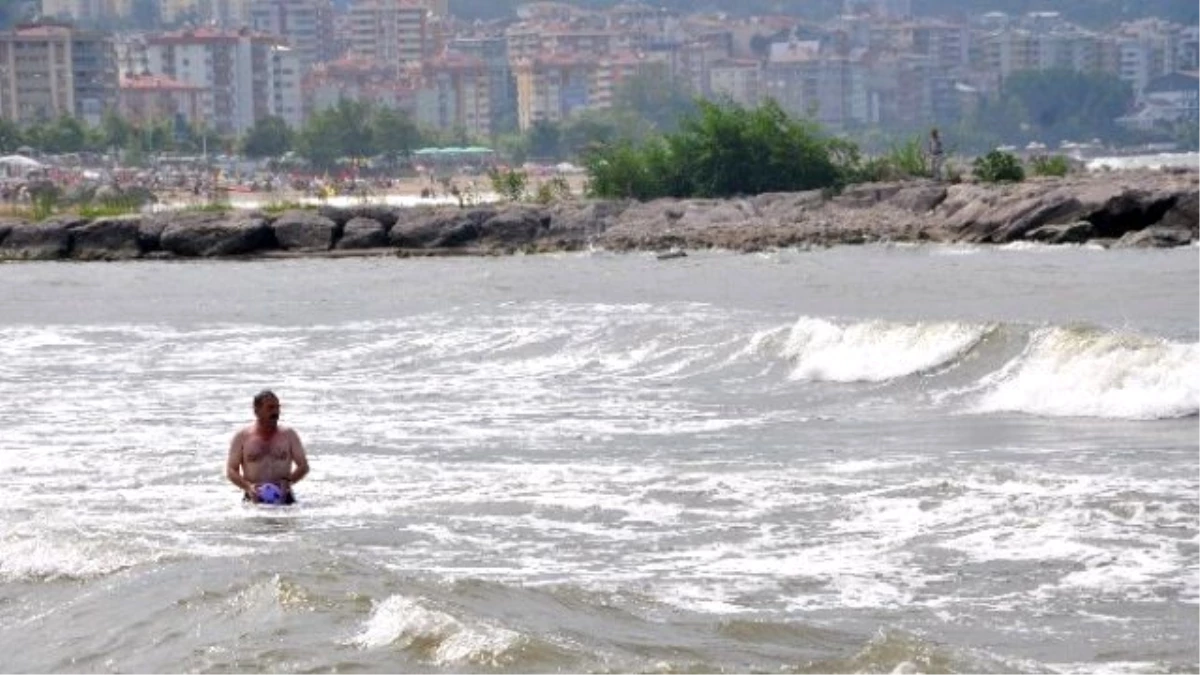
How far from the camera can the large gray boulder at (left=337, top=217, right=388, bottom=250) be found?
63.7 m

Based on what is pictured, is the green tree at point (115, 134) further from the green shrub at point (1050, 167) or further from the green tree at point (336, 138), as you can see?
the green shrub at point (1050, 167)

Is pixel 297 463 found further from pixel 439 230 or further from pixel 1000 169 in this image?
pixel 1000 169

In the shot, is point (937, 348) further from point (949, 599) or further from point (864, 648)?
point (864, 648)

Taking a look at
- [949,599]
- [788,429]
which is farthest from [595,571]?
[788,429]

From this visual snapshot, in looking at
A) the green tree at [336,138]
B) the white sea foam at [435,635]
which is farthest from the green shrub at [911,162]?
the green tree at [336,138]

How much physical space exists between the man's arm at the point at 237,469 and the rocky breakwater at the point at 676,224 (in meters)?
35.1

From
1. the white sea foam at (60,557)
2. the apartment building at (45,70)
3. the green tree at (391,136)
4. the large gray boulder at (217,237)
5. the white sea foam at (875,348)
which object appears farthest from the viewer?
the apartment building at (45,70)

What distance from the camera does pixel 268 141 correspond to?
146500mm

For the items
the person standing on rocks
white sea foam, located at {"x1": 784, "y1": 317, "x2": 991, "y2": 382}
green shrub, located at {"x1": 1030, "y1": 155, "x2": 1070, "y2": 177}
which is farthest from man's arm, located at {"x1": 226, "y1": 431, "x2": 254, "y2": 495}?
green shrub, located at {"x1": 1030, "y1": 155, "x2": 1070, "y2": 177}

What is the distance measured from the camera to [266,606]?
1466cm

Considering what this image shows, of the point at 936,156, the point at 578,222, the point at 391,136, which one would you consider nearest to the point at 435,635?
the point at 578,222

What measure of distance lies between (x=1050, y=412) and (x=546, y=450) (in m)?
4.65

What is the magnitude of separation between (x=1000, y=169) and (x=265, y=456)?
45.3 m

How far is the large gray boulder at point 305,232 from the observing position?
63625 mm
